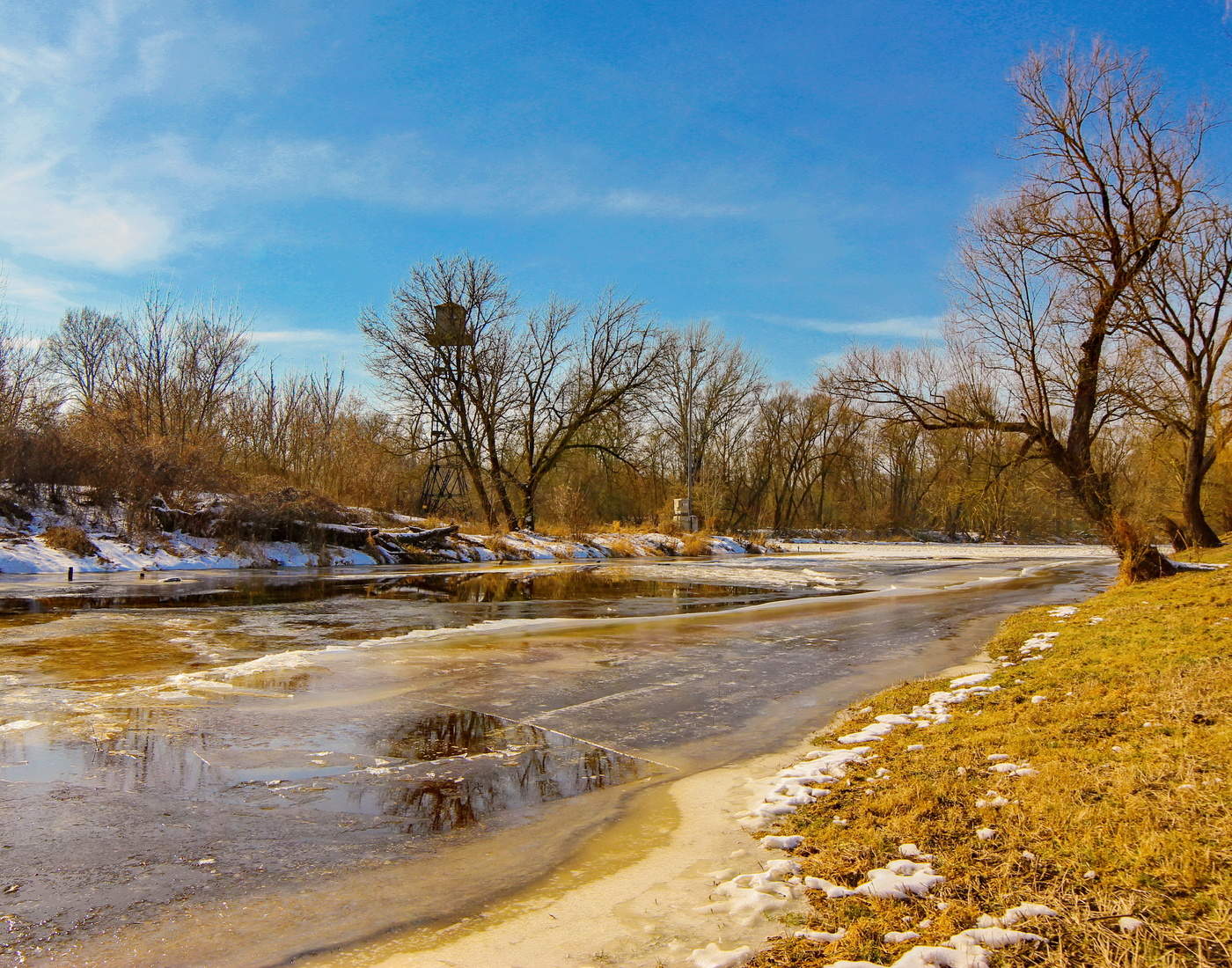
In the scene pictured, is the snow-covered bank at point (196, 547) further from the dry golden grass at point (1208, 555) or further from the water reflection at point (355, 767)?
the water reflection at point (355, 767)

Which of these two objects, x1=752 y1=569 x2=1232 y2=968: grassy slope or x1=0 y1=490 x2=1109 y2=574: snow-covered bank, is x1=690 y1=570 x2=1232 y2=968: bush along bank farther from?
x1=0 y1=490 x2=1109 y2=574: snow-covered bank

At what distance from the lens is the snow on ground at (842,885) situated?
2.69 meters

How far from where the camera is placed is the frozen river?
327 cm

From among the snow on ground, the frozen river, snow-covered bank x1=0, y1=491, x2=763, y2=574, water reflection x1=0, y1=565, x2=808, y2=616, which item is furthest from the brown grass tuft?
the snow on ground

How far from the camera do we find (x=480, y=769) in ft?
17.1

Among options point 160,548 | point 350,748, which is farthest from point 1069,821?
point 160,548

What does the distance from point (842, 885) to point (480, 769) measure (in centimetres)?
261

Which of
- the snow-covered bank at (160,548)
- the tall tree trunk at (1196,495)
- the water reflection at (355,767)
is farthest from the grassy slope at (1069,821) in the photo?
the snow-covered bank at (160,548)

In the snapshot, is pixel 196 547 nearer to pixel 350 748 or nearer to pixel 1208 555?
pixel 350 748

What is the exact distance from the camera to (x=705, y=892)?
348cm

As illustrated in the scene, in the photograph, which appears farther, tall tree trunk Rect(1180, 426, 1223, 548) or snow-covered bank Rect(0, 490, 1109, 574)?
tall tree trunk Rect(1180, 426, 1223, 548)

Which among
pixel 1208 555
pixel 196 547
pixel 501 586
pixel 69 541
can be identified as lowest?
pixel 501 586

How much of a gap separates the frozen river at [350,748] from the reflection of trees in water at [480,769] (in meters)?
0.02

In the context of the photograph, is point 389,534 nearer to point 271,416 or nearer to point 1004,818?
point 271,416
